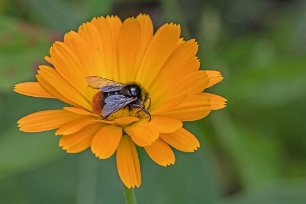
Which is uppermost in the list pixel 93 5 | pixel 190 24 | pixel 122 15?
pixel 122 15

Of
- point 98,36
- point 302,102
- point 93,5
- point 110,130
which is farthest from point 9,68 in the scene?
point 302,102

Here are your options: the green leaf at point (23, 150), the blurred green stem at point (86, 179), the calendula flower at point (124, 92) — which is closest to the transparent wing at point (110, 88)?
the calendula flower at point (124, 92)

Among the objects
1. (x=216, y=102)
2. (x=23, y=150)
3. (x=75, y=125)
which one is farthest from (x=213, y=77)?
(x=23, y=150)

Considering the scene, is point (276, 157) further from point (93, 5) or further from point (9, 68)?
point (9, 68)

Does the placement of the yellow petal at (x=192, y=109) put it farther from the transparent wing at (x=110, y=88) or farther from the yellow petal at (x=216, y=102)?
the transparent wing at (x=110, y=88)

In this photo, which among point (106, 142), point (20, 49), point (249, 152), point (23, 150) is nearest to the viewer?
point (106, 142)

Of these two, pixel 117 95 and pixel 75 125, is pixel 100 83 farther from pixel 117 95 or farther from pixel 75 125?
pixel 75 125
